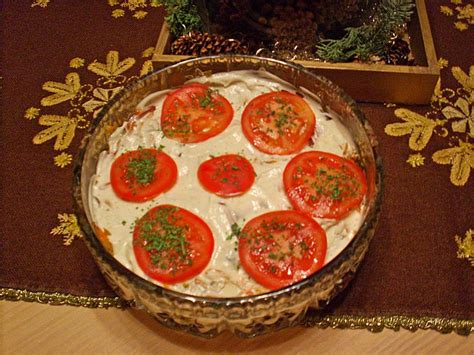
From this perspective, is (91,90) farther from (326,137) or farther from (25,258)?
(326,137)

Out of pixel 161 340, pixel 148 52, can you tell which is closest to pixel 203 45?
pixel 148 52

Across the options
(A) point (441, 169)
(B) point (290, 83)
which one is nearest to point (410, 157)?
(A) point (441, 169)

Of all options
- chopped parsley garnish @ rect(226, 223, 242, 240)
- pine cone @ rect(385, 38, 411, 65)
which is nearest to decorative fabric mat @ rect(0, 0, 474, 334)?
pine cone @ rect(385, 38, 411, 65)

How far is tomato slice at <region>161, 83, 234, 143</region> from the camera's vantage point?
132cm

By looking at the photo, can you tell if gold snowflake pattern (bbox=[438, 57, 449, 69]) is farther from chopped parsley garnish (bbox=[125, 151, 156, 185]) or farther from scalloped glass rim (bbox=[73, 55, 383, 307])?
chopped parsley garnish (bbox=[125, 151, 156, 185])

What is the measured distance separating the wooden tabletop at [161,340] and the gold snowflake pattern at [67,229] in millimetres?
222

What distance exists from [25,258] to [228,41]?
0.89 m

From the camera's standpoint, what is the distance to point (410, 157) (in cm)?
143

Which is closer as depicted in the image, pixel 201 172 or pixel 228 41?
pixel 201 172

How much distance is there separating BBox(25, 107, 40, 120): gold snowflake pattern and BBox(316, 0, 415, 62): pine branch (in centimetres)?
93

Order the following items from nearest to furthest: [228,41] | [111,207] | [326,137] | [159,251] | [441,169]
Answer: [159,251], [111,207], [326,137], [441,169], [228,41]

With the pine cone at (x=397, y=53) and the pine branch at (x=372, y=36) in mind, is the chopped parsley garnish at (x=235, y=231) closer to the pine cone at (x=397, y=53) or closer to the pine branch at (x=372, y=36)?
the pine branch at (x=372, y=36)

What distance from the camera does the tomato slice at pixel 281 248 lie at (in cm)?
104

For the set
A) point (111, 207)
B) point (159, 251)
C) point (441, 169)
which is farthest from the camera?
point (441, 169)
